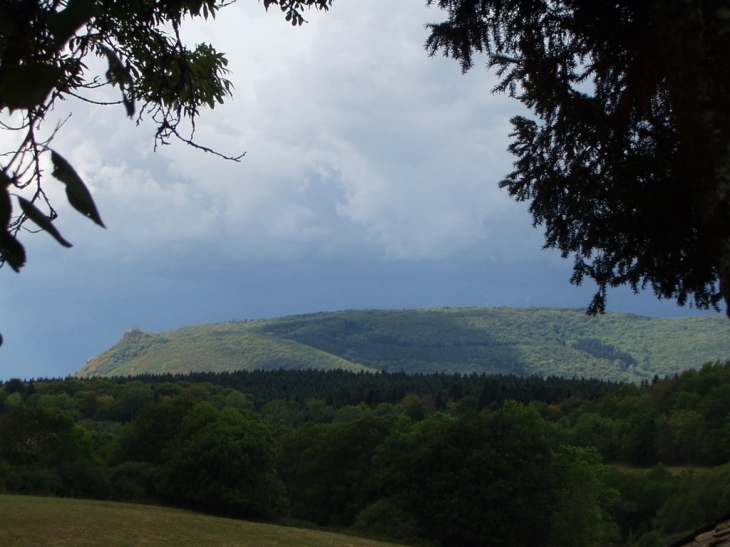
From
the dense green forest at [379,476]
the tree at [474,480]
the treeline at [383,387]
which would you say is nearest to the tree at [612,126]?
the dense green forest at [379,476]

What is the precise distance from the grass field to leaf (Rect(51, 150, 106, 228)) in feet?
118

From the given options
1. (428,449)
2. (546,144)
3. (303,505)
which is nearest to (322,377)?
(303,505)

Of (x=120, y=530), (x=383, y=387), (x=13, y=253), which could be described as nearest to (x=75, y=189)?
(x=13, y=253)

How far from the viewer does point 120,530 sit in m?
39.2

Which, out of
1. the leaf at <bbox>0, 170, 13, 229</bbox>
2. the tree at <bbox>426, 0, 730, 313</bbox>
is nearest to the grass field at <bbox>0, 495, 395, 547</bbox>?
the tree at <bbox>426, 0, 730, 313</bbox>

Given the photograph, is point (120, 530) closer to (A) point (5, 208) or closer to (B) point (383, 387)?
(A) point (5, 208)

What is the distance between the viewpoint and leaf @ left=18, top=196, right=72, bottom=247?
1.04 meters

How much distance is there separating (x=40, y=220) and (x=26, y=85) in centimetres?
19

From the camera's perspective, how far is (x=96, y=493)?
54250 mm

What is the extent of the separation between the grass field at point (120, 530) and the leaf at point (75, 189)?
118 feet

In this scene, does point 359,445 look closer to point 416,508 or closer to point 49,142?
point 416,508

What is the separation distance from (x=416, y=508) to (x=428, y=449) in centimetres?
446

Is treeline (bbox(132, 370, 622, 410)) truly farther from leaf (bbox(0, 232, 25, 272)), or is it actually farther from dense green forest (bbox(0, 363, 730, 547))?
leaf (bbox(0, 232, 25, 272))

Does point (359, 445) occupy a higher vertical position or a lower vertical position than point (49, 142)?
lower
